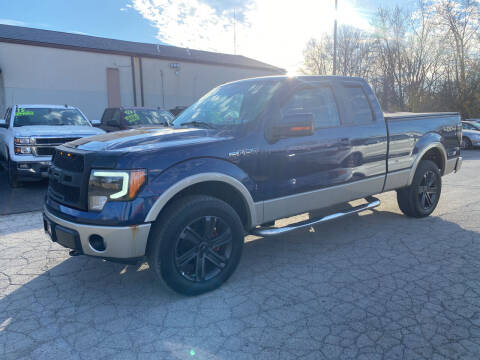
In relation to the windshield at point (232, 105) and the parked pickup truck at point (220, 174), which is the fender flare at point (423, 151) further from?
the windshield at point (232, 105)

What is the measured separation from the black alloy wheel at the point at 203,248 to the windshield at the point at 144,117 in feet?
24.5

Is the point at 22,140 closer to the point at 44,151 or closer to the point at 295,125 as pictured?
the point at 44,151

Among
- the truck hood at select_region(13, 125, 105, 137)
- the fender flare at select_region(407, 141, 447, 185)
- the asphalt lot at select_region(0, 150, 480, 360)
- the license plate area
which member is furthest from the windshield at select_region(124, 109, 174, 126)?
the license plate area

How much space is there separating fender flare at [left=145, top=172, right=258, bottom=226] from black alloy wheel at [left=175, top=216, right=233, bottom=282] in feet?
0.97

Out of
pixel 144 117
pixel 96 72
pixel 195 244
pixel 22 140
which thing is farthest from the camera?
pixel 96 72

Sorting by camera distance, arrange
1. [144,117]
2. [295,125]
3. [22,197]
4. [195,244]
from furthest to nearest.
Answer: [144,117], [22,197], [295,125], [195,244]

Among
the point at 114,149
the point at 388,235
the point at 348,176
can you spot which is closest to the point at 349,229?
the point at 388,235

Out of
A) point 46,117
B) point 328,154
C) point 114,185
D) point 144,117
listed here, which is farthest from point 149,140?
point 144,117

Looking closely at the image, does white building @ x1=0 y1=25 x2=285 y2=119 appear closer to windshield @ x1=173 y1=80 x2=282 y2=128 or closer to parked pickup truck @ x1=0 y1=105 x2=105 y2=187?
parked pickup truck @ x1=0 y1=105 x2=105 y2=187

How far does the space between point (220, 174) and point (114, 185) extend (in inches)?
34.2

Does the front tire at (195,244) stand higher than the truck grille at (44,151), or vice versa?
the truck grille at (44,151)

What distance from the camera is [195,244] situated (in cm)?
314

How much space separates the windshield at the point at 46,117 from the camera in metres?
8.42

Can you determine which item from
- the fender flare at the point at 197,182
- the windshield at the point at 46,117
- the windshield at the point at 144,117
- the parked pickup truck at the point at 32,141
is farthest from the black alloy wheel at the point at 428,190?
the windshield at the point at 46,117
